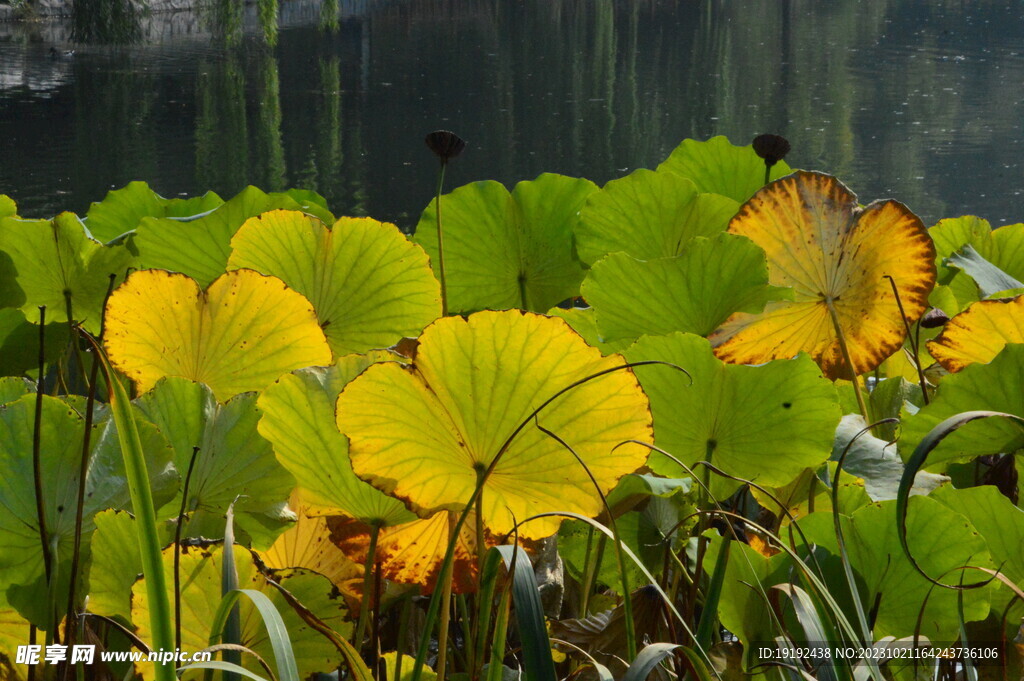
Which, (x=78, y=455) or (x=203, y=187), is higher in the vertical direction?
(x=78, y=455)

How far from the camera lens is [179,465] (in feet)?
1.26

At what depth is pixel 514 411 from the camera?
34 cm

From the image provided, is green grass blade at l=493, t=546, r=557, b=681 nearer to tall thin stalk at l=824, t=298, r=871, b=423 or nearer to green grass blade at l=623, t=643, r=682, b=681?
green grass blade at l=623, t=643, r=682, b=681

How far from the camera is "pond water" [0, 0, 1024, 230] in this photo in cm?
717

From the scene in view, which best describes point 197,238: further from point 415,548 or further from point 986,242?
point 986,242

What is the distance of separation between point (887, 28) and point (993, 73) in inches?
244

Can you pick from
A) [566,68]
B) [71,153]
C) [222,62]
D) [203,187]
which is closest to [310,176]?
[203,187]

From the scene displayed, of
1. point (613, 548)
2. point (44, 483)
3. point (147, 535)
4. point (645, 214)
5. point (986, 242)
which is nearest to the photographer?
point (147, 535)

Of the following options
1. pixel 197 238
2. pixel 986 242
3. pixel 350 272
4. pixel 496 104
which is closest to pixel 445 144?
pixel 350 272

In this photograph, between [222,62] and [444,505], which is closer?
[444,505]

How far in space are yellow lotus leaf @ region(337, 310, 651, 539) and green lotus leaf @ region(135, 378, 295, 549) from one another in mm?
72

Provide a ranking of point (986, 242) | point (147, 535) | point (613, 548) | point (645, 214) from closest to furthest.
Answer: point (147, 535) < point (613, 548) < point (645, 214) < point (986, 242)

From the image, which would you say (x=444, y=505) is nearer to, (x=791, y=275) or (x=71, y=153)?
(x=791, y=275)

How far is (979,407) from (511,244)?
0.96ft
